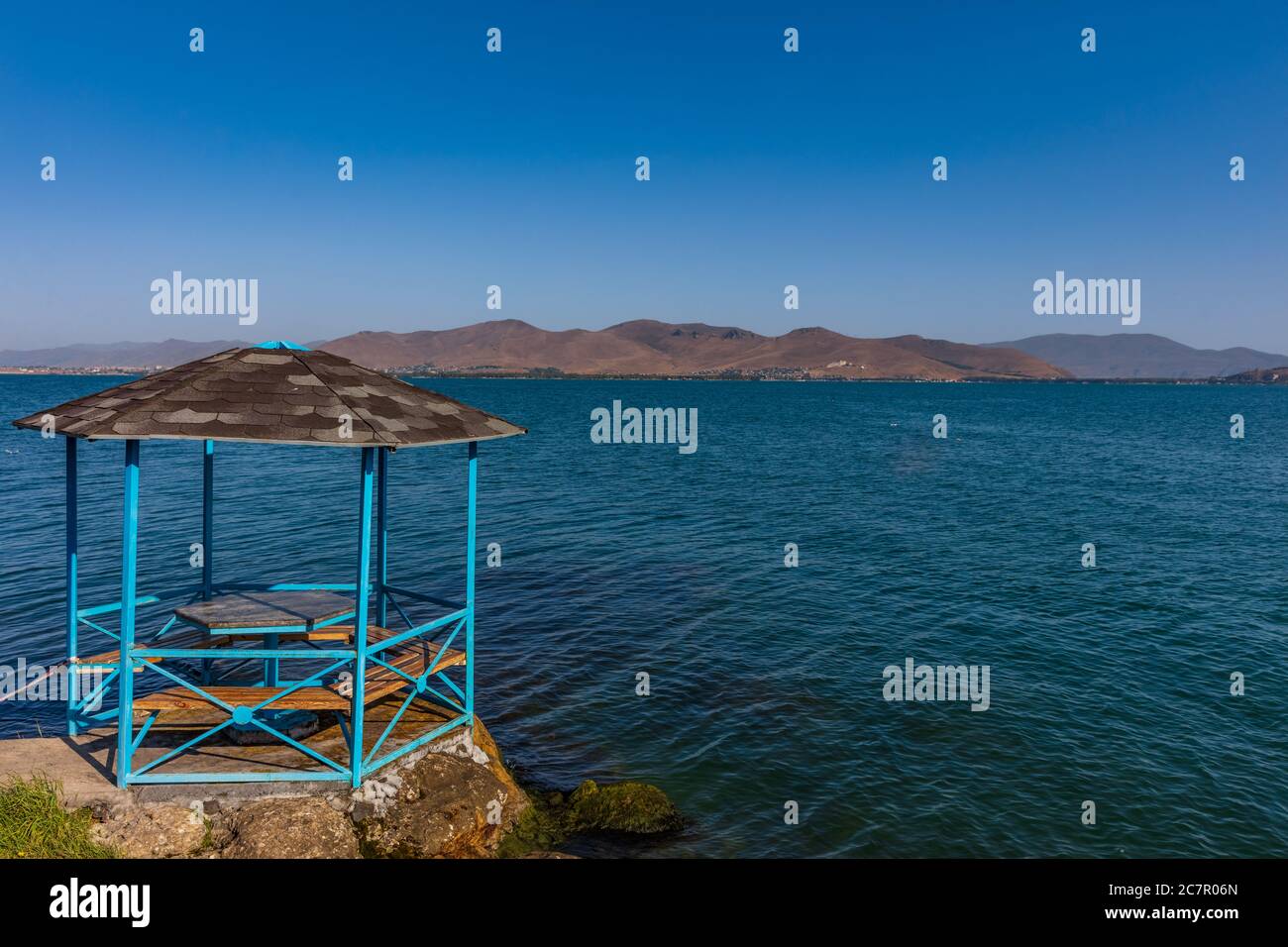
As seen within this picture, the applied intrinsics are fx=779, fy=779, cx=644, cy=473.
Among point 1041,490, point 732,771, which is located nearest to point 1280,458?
point 1041,490

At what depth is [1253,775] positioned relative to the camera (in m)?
15.8

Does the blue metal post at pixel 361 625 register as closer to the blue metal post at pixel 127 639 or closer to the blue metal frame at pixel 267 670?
the blue metal frame at pixel 267 670

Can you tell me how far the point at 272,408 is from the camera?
412 inches

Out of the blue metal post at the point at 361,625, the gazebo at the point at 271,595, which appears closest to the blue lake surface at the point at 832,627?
the gazebo at the point at 271,595

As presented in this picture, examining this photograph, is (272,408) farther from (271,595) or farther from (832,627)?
(832,627)

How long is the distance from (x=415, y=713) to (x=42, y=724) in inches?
371

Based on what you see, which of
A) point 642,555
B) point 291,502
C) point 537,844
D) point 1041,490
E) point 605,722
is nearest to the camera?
point 537,844

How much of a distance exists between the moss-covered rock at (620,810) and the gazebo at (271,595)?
262 centimetres

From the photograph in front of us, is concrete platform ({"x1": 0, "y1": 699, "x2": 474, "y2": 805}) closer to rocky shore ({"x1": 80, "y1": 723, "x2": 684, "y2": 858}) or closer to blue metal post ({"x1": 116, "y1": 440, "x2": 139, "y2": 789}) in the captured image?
rocky shore ({"x1": 80, "y1": 723, "x2": 684, "y2": 858})

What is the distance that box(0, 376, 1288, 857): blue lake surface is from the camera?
1479cm

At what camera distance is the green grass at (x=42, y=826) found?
9422mm

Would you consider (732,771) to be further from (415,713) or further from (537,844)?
(415,713)

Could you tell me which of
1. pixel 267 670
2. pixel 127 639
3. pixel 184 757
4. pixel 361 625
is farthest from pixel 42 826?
pixel 361 625
